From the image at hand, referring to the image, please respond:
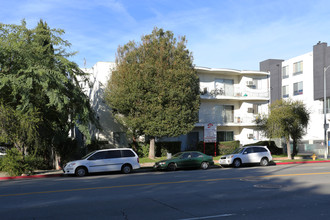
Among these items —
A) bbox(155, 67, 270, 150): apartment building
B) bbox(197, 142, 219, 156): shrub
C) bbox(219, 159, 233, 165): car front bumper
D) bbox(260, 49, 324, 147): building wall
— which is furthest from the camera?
bbox(260, 49, 324, 147): building wall

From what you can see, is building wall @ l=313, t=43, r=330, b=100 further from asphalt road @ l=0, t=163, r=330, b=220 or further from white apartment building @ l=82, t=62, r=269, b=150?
asphalt road @ l=0, t=163, r=330, b=220

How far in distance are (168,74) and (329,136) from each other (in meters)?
26.2

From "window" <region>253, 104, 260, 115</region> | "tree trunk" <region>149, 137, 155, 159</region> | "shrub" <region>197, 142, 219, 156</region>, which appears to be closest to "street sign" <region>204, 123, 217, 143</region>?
"tree trunk" <region>149, 137, 155, 159</region>

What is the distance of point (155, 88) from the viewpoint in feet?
87.0

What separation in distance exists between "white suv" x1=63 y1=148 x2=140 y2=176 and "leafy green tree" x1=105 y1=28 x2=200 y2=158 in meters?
6.60

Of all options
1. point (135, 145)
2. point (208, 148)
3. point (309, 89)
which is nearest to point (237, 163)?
point (208, 148)

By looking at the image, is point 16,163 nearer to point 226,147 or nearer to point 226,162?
point 226,162

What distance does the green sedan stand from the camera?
21.4m

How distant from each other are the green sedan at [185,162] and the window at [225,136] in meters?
14.9

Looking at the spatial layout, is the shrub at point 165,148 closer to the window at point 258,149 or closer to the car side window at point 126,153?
the window at point 258,149

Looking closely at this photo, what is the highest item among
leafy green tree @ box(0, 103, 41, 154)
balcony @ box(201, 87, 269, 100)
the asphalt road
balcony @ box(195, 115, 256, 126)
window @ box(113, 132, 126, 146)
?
balcony @ box(201, 87, 269, 100)

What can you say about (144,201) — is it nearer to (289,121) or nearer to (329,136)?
(289,121)

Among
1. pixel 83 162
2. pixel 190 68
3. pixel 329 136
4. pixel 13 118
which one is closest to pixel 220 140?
pixel 190 68

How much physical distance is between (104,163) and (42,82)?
6.16 m
